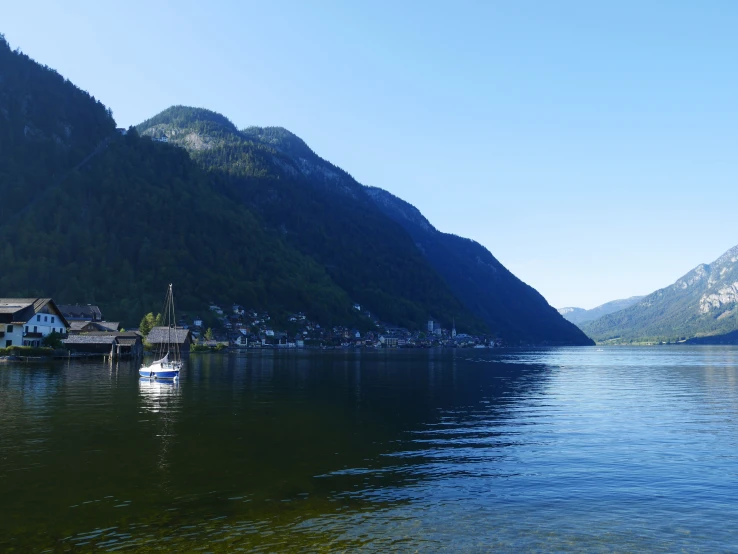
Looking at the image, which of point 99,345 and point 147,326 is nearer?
point 99,345

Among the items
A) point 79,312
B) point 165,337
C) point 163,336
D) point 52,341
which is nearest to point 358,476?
point 52,341

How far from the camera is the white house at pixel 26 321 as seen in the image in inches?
4208

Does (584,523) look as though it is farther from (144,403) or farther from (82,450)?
(144,403)

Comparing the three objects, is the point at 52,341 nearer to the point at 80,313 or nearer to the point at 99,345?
the point at 99,345

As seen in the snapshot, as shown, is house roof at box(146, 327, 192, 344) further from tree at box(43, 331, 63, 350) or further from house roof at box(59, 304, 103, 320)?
tree at box(43, 331, 63, 350)

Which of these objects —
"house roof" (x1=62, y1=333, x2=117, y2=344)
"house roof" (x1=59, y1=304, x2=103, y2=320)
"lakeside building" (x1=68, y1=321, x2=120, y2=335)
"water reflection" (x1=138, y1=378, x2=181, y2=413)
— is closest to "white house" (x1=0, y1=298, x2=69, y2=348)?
"house roof" (x1=62, y1=333, x2=117, y2=344)

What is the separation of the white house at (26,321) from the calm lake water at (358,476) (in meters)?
60.5

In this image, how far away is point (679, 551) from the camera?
18281 mm

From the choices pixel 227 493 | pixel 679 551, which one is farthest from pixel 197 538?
pixel 679 551

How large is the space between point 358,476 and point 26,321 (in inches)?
4242

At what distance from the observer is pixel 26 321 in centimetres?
11019

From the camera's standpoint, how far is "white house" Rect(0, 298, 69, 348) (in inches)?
4208

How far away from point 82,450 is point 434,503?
21.0m

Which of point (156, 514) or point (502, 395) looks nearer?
point (156, 514)
